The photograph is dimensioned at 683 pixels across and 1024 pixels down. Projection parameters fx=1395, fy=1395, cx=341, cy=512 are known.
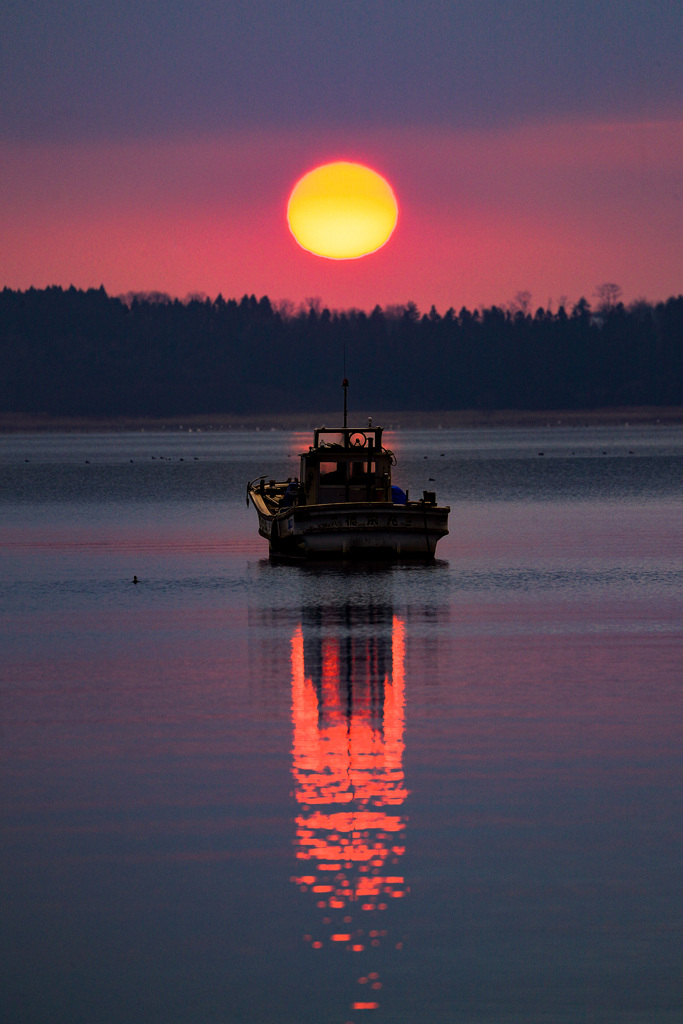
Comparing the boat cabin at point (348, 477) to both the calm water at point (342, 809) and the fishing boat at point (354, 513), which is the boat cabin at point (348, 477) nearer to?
the fishing boat at point (354, 513)

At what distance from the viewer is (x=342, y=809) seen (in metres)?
15.5

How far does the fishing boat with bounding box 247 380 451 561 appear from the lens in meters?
46.0

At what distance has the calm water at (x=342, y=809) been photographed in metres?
10.9

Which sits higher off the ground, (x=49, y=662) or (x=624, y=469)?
(x=624, y=469)

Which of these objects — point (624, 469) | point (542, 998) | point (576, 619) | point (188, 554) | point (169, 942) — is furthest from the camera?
point (624, 469)

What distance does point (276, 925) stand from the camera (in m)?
11.9

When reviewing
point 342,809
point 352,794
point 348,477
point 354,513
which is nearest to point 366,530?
point 354,513

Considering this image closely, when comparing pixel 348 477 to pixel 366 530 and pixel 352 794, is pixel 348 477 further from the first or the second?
pixel 352 794

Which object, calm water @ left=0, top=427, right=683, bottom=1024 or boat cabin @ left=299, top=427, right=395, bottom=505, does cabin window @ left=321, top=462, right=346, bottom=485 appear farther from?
calm water @ left=0, top=427, right=683, bottom=1024

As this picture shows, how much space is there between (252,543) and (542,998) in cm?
4806

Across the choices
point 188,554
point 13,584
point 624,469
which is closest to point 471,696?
point 13,584

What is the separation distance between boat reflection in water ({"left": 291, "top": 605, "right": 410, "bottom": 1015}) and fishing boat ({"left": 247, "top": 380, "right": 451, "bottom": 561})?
16.7 m

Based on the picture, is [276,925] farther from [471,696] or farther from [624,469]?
[624,469]

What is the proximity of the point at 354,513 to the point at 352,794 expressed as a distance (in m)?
29.9
